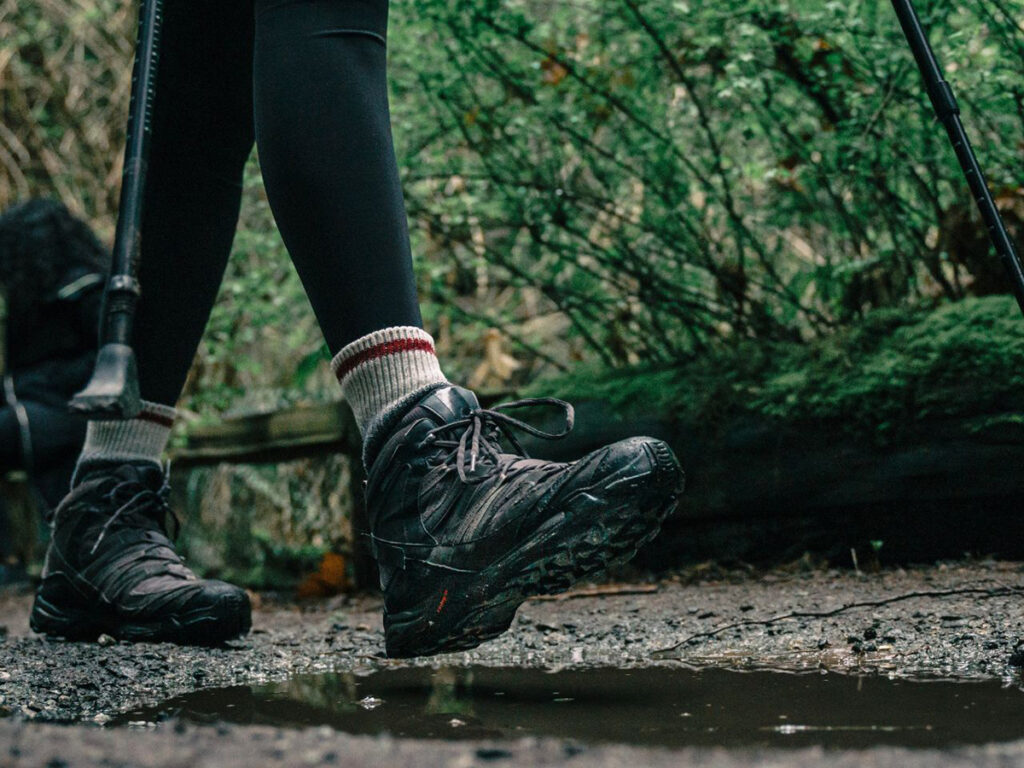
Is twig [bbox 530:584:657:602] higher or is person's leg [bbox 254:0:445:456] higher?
person's leg [bbox 254:0:445:456]

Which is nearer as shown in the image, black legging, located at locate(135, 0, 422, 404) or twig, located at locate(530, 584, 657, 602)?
black legging, located at locate(135, 0, 422, 404)

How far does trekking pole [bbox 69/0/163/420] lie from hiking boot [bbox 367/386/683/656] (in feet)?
1.32

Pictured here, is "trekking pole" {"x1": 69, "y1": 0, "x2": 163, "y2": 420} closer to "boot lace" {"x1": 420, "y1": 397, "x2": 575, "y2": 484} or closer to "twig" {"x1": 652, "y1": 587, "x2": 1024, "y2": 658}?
"boot lace" {"x1": 420, "y1": 397, "x2": 575, "y2": 484}

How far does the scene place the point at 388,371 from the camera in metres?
1.50

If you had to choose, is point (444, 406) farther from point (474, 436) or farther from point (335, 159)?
point (335, 159)

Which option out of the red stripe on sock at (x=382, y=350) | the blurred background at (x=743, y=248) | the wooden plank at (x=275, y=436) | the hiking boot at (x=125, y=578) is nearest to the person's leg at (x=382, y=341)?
the red stripe on sock at (x=382, y=350)

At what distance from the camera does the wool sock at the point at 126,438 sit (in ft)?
6.54

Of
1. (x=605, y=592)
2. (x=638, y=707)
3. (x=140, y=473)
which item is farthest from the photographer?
(x=605, y=592)

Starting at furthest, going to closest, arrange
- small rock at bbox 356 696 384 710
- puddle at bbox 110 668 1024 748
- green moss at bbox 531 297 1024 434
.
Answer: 1. green moss at bbox 531 297 1024 434
2. small rock at bbox 356 696 384 710
3. puddle at bbox 110 668 1024 748

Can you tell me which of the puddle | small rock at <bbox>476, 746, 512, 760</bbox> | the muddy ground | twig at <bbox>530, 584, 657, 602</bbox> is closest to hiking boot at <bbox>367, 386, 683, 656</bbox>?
the puddle

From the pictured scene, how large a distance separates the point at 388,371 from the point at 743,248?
1.90 m

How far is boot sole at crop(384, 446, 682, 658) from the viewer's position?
133 centimetres

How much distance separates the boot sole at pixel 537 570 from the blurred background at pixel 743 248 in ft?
4.75

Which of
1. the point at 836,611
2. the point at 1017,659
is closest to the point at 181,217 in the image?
the point at 836,611
